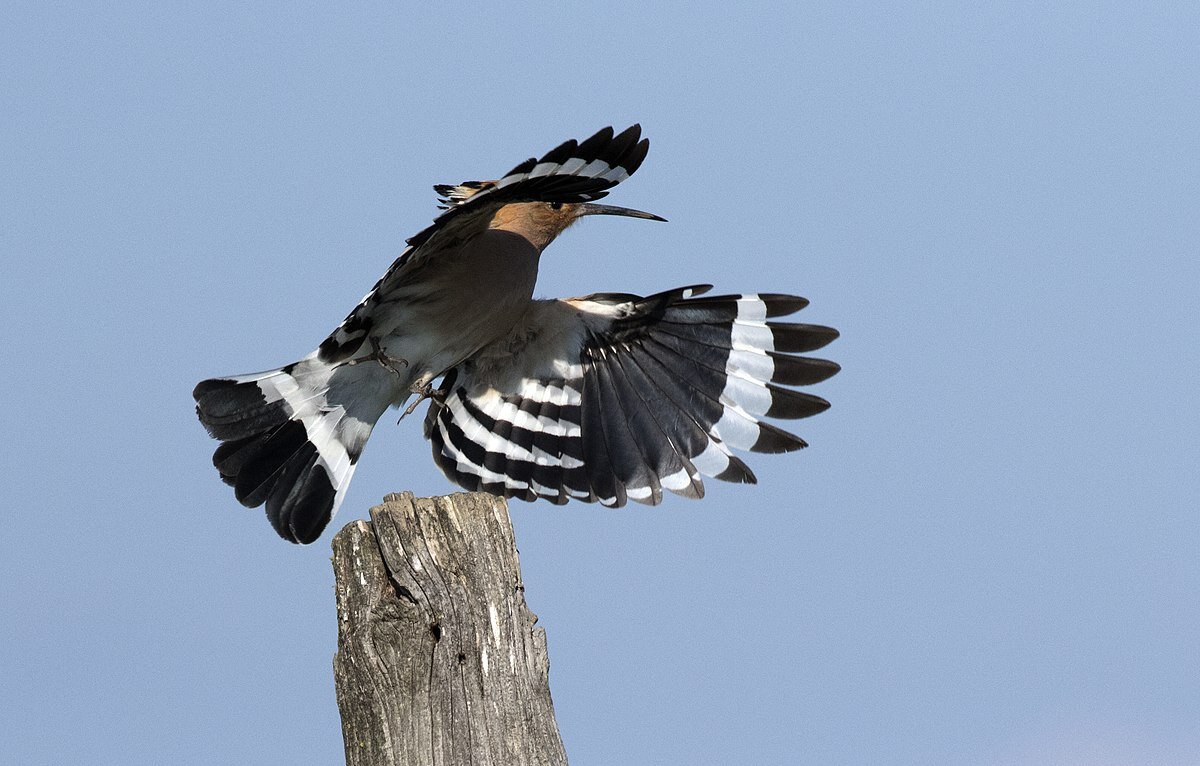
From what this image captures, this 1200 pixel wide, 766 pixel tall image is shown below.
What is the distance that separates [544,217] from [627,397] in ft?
2.48

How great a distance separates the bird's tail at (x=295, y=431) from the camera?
3.85 metres

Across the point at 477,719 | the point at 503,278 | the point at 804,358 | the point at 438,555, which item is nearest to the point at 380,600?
the point at 438,555

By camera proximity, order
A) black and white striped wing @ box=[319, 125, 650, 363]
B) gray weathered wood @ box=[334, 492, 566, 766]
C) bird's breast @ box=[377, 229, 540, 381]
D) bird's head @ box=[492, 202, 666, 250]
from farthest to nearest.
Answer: bird's head @ box=[492, 202, 666, 250] < bird's breast @ box=[377, 229, 540, 381] < black and white striped wing @ box=[319, 125, 650, 363] < gray weathered wood @ box=[334, 492, 566, 766]

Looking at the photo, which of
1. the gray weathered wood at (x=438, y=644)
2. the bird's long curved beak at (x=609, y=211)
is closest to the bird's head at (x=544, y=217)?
the bird's long curved beak at (x=609, y=211)

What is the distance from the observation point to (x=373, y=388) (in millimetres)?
4188

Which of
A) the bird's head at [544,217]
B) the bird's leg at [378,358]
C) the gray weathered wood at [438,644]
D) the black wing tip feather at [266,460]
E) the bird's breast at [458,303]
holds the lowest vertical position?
the gray weathered wood at [438,644]

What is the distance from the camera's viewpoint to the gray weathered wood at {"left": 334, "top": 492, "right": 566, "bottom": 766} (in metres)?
2.35

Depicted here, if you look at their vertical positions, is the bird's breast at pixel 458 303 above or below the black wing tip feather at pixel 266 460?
above

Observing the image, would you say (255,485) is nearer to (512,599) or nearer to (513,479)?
(513,479)

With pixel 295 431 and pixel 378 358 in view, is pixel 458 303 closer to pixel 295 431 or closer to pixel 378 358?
pixel 378 358

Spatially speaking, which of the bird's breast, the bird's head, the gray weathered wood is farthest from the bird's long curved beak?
the gray weathered wood

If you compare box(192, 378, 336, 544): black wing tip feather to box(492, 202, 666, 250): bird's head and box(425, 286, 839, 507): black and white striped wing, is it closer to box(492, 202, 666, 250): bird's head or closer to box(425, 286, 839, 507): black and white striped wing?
box(425, 286, 839, 507): black and white striped wing

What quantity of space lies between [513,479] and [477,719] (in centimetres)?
205

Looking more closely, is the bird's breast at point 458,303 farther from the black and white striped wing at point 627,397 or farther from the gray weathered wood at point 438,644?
the gray weathered wood at point 438,644
